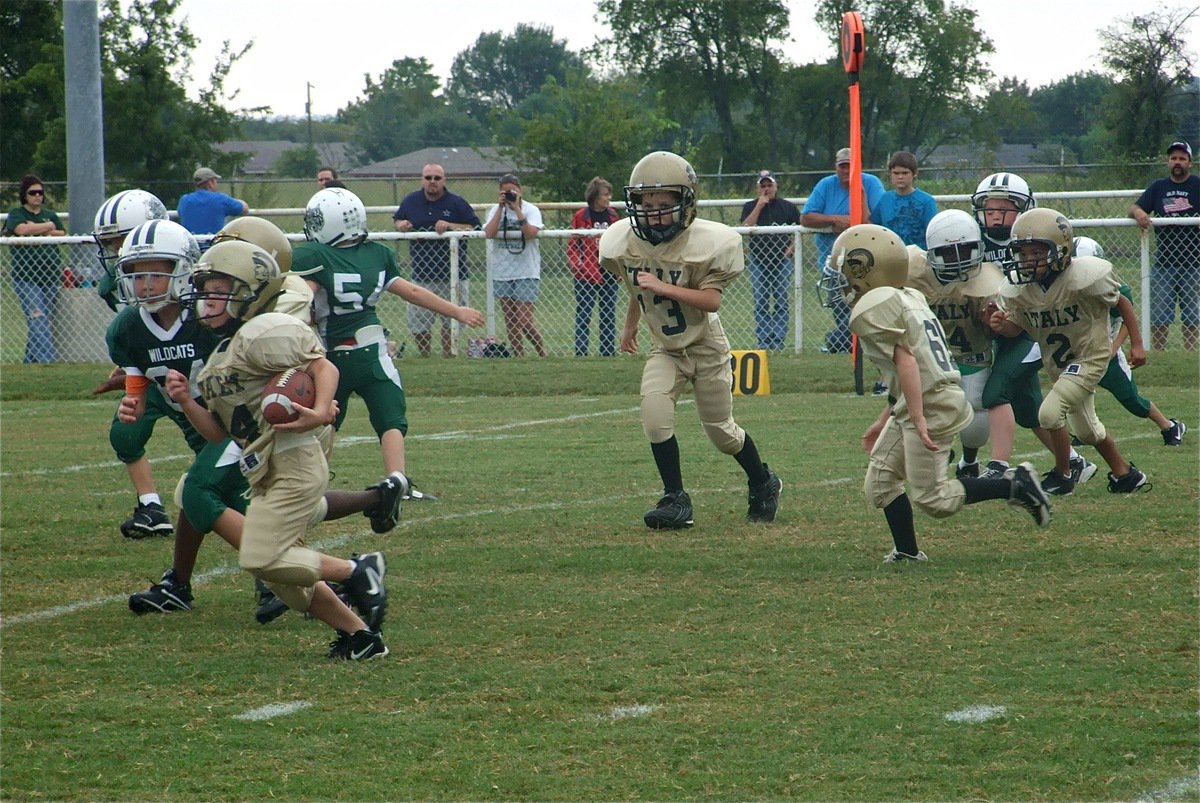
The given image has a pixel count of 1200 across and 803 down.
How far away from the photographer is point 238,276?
5.07 m

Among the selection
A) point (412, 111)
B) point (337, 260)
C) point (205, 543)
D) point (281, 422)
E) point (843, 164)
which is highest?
point (412, 111)

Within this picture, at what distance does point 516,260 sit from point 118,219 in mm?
7941

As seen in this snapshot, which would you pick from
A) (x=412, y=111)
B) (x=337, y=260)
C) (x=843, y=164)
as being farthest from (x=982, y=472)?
(x=412, y=111)

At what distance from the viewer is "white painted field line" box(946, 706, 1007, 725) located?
13.9 feet

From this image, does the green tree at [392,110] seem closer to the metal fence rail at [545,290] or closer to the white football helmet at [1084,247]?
the metal fence rail at [545,290]

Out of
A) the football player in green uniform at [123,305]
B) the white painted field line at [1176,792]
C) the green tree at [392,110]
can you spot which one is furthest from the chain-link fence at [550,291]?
the green tree at [392,110]

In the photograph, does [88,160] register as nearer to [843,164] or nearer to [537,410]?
[537,410]

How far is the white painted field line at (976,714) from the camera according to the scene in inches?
167

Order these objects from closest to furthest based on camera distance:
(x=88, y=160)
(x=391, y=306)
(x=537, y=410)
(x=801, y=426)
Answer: (x=801, y=426)
(x=537, y=410)
(x=88, y=160)
(x=391, y=306)

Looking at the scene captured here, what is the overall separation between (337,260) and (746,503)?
2.50m

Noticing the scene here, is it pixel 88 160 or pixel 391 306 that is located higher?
pixel 88 160

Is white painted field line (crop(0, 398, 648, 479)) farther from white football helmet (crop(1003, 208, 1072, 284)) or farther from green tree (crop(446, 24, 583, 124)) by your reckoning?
green tree (crop(446, 24, 583, 124))

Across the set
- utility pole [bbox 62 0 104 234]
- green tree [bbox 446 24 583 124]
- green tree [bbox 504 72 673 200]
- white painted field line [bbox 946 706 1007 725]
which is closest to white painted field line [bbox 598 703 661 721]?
white painted field line [bbox 946 706 1007 725]

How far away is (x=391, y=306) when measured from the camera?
1766 cm
